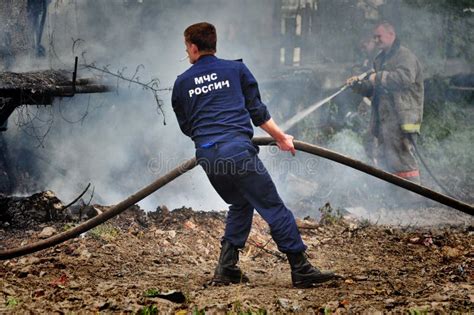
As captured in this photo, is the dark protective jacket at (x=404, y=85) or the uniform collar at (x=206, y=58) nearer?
the uniform collar at (x=206, y=58)

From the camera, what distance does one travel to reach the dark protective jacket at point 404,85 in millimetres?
9805

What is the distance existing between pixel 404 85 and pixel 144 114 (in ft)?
14.8

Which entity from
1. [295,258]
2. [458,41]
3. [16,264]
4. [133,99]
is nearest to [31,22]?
[133,99]

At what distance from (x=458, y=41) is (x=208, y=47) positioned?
9455mm

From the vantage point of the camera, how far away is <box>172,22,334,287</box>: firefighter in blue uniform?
189 inches

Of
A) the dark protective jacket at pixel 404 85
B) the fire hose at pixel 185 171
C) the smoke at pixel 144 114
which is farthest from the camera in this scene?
the smoke at pixel 144 114

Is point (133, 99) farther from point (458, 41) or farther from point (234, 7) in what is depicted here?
point (458, 41)

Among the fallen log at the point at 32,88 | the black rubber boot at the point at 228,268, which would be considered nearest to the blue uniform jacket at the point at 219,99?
the black rubber boot at the point at 228,268

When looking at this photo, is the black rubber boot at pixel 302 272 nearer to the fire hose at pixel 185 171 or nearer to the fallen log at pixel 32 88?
the fire hose at pixel 185 171

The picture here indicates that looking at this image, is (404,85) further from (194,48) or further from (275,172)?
(194,48)

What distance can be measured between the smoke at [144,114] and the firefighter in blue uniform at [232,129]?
4.65 m

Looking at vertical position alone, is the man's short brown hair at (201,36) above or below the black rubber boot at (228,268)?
above

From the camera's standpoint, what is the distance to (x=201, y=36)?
4.86 metres

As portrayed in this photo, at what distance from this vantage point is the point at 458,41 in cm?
1280
